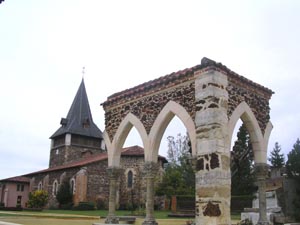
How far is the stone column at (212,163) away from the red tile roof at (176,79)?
37.7 inches

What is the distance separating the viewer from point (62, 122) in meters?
40.5

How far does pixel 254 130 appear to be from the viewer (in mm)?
9430

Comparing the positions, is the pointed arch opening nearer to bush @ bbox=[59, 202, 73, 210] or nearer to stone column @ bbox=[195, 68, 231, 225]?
stone column @ bbox=[195, 68, 231, 225]

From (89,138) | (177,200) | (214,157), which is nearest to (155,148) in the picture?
(214,157)

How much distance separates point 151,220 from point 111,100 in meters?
3.73

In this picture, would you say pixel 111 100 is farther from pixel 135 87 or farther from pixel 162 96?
pixel 162 96

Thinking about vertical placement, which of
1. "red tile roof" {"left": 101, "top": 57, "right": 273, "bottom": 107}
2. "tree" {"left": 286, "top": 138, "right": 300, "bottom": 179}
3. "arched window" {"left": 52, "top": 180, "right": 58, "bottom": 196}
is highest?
"red tile roof" {"left": 101, "top": 57, "right": 273, "bottom": 107}

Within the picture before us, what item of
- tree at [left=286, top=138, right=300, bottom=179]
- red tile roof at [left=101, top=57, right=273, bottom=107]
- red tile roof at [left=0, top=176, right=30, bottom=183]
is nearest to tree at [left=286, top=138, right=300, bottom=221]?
tree at [left=286, top=138, right=300, bottom=179]

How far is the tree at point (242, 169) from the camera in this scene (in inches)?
1043

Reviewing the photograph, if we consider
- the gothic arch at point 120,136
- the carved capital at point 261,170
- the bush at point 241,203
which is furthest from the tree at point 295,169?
the gothic arch at point 120,136

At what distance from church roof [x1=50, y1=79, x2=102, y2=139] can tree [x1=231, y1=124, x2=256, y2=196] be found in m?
16.4

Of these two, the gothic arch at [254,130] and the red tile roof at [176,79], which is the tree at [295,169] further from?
the red tile roof at [176,79]

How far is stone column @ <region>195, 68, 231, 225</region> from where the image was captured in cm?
588

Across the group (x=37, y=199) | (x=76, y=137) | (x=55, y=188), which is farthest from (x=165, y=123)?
(x=76, y=137)
